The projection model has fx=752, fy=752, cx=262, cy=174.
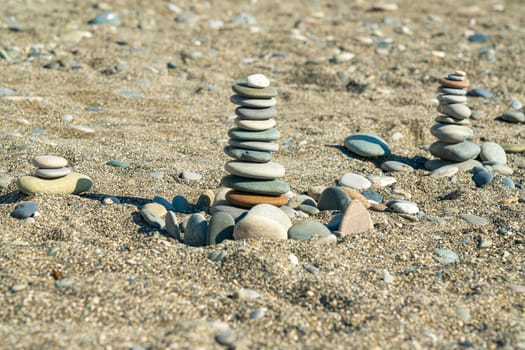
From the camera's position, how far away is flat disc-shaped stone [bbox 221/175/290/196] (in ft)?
14.9

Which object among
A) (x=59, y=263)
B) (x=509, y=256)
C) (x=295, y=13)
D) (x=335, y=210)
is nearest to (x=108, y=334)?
(x=59, y=263)

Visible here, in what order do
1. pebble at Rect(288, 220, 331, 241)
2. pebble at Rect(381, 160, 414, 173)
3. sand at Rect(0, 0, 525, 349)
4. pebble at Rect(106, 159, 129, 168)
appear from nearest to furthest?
1. sand at Rect(0, 0, 525, 349)
2. pebble at Rect(288, 220, 331, 241)
3. pebble at Rect(106, 159, 129, 168)
4. pebble at Rect(381, 160, 414, 173)

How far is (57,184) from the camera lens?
4.75 metres

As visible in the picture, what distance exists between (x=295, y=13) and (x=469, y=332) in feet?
25.3

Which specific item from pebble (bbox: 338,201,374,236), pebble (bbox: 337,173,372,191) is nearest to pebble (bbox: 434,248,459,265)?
pebble (bbox: 338,201,374,236)

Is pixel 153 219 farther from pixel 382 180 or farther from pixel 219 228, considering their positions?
pixel 382 180

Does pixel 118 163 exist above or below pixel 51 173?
below

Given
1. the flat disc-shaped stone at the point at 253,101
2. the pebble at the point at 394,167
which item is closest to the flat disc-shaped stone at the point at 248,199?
the flat disc-shaped stone at the point at 253,101

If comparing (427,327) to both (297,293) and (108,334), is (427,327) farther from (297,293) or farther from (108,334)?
(108,334)

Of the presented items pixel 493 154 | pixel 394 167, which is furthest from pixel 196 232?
pixel 493 154

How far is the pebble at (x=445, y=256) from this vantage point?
13.7 feet

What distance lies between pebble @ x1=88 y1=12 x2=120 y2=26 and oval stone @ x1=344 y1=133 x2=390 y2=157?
4.47 meters

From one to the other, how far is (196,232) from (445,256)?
141 centimetres

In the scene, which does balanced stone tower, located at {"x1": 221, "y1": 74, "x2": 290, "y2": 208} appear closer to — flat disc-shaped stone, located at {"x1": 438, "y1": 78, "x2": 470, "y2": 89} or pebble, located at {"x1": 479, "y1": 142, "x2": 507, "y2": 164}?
flat disc-shaped stone, located at {"x1": 438, "y1": 78, "x2": 470, "y2": 89}
